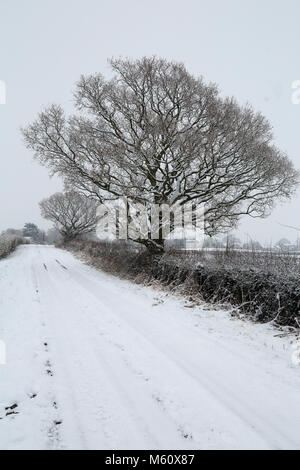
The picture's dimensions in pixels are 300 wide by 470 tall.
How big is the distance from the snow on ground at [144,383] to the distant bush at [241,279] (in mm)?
542

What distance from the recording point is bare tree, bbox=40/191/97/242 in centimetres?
4072

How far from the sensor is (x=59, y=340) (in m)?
4.29

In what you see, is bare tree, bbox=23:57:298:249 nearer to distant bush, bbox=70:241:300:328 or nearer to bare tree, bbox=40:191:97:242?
distant bush, bbox=70:241:300:328

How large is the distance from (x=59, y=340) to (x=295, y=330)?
4.57 m

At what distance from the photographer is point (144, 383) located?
3.09 metres

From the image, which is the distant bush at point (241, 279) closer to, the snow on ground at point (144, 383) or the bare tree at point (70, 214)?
the snow on ground at point (144, 383)

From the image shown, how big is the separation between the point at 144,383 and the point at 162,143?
10.3 m

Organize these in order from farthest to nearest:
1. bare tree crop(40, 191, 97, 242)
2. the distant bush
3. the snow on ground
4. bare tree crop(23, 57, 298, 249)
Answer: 1. bare tree crop(40, 191, 97, 242)
2. bare tree crop(23, 57, 298, 249)
3. the distant bush
4. the snow on ground

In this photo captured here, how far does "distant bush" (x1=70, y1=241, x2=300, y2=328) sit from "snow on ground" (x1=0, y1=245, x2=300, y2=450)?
54 cm

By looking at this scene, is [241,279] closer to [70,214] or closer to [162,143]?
[162,143]

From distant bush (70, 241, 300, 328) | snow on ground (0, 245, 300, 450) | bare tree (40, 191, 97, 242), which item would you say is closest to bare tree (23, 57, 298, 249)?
distant bush (70, 241, 300, 328)

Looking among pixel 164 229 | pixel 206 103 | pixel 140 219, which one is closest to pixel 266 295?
pixel 164 229

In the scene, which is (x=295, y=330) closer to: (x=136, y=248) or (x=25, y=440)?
(x=25, y=440)
